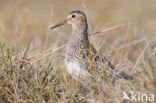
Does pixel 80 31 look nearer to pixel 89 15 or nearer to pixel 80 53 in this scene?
Result: pixel 80 53

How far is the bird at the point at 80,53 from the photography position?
4.82 m

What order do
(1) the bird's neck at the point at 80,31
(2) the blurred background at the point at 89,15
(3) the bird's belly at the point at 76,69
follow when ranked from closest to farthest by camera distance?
1. (3) the bird's belly at the point at 76,69
2. (1) the bird's neck at the point at 80,31
3. (2) the blurred background at the point at 89,15

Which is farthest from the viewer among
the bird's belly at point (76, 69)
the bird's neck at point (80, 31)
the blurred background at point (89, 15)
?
the blurred background at point (89, 15)

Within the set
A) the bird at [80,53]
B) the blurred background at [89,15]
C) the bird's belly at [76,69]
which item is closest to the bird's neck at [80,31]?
the bird at [80,53]

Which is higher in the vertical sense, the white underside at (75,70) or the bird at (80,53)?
the bird at (80,53)

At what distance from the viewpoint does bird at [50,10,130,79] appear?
15.8 ft

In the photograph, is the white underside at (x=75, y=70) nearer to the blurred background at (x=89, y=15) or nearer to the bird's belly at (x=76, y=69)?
the bird's belly at (x=76, y=69)

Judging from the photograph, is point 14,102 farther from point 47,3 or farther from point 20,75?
point 47,3

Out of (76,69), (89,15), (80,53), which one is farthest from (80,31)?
(89,15)

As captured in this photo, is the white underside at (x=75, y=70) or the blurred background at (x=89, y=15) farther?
the blurred background at (x=89, y=15)

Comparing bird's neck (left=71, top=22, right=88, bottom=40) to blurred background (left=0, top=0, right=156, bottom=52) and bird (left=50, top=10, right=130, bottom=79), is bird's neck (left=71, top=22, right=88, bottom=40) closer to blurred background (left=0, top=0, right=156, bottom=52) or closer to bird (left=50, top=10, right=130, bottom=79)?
bird (left=50, top=10, right=130, bottom=79)

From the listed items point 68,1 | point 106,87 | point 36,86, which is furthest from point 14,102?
point 68,1

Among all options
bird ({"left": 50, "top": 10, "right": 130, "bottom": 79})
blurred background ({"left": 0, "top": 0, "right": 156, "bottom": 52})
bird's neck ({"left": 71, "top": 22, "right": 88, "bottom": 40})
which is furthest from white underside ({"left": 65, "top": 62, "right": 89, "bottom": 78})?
blurred background ({"left": 0, "top": 0, "right": 156, "bottom": 52})

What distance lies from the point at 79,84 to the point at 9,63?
0.79 m
